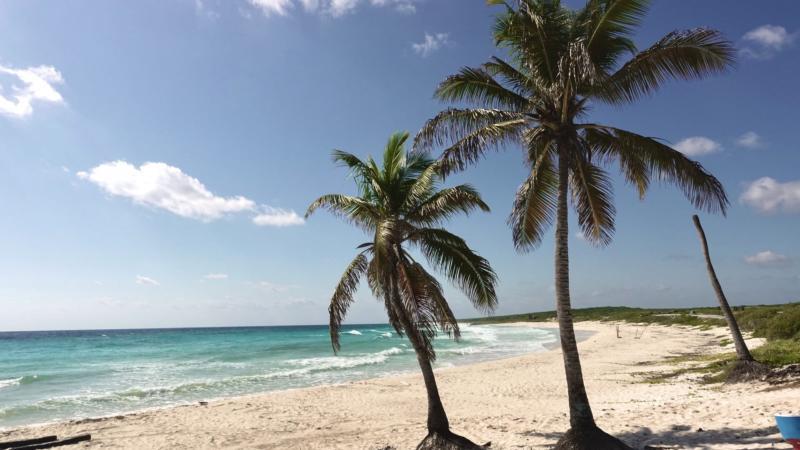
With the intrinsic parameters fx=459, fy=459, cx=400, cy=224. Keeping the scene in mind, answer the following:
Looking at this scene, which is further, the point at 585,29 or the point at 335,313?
the point at 335,313

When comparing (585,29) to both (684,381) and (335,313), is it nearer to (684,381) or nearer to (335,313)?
(335,313)

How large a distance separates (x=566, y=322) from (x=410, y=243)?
3.30 meters

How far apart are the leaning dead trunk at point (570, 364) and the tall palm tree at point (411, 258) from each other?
151 cm

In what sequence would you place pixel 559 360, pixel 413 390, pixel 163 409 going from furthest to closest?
pixel 559 360, pixel 413 390, pixel 163 409

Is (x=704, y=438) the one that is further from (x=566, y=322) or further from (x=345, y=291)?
(x=345, y=291)

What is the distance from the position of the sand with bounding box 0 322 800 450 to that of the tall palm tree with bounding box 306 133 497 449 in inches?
106

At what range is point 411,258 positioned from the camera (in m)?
8.93

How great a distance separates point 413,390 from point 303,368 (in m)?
12.4

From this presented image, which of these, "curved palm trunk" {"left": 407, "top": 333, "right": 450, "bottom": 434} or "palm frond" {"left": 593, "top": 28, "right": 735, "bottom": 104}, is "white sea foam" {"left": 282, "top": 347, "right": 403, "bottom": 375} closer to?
"curved palm trunk" {"left": 407, "top": 333, "right": 450, "bottom": 434}

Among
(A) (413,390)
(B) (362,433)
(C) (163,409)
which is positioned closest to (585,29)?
(B) (362,433)

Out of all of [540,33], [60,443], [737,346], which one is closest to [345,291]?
[540,33]

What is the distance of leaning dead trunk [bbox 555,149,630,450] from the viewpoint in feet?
23.6

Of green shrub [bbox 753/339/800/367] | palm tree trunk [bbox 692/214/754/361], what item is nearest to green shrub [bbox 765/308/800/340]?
green shrub [bbox 753/339/800/367]

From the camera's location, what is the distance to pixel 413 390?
18828 mm
